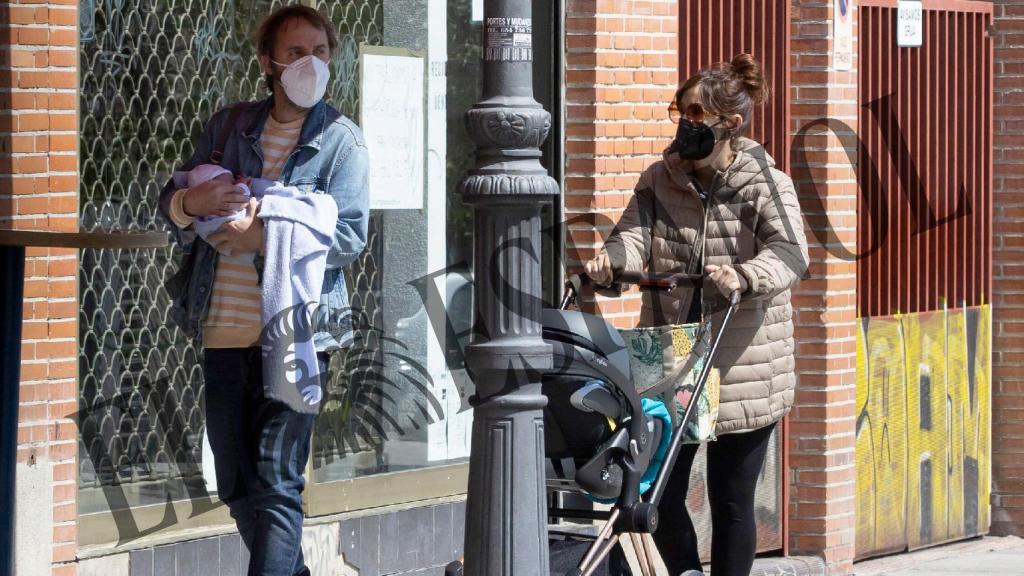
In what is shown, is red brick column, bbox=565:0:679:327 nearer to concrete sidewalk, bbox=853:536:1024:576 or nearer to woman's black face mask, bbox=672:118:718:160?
woman's black face mask, bbox=672:118:718:160

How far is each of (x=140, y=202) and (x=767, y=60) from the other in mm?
3239

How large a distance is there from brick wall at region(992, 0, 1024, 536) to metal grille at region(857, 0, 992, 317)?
0.22 meters

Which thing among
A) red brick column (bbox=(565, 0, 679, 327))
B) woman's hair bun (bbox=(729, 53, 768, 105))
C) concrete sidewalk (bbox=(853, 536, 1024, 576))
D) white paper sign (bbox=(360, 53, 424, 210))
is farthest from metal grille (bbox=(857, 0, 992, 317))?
woman's hair bun (bbox=(729, 53, 768, 105))

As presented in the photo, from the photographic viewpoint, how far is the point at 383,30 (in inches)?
283

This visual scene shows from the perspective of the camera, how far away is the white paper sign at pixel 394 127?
714 centimetres

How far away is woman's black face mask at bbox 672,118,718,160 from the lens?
5805 millimetres

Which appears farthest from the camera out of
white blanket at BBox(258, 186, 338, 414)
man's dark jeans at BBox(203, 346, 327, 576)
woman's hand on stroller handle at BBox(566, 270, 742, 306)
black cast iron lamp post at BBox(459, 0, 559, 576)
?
woman's hand on stroller handle at BBox(566, 270, 742, 306)

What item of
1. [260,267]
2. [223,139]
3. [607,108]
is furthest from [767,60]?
[260,267]

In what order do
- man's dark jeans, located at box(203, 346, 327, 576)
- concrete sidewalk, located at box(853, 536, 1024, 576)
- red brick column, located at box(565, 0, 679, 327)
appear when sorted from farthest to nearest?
concrete sidewalk, located at box(853, 536, 1024, 576), red brick column, located at box(565, 0, 679, 327), man's dark jeans, located at box(203, 346, 327, 576)

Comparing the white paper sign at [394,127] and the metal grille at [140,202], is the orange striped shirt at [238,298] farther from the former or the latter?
the white paper sign at [394,127]

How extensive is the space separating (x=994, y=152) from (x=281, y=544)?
5.86m

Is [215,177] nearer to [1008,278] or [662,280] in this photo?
[662,280]

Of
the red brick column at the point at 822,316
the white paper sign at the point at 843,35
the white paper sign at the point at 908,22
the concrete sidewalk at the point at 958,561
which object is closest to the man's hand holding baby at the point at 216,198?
the red brick column at the point at 822,316

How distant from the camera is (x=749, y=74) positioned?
5941mm
